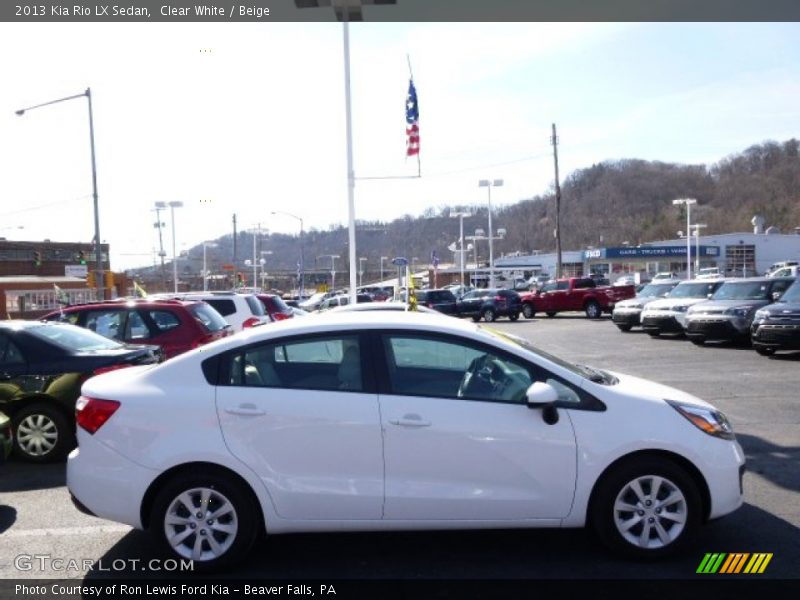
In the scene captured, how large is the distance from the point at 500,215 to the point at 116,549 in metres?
142

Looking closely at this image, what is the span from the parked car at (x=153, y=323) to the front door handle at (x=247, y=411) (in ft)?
18.4

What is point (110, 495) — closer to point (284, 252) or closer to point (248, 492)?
point (248, 492)

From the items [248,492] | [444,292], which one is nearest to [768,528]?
[248,492]

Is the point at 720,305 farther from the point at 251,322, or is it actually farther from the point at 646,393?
the point at 646,393

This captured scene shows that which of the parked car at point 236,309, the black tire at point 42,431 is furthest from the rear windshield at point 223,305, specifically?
the black tire at point 42,431

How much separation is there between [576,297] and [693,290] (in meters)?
12.9

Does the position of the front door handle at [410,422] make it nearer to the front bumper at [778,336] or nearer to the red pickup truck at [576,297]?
the front bumper at [778,336]

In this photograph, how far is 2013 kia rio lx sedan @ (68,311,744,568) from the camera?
4.70 metres

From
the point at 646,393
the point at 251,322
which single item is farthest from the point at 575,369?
the point at 251,322

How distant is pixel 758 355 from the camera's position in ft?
53.4

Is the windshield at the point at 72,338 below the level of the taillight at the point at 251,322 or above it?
above

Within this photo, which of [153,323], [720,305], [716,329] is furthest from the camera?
[720,305]

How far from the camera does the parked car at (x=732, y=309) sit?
17891mm

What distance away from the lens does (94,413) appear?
4953 mm
